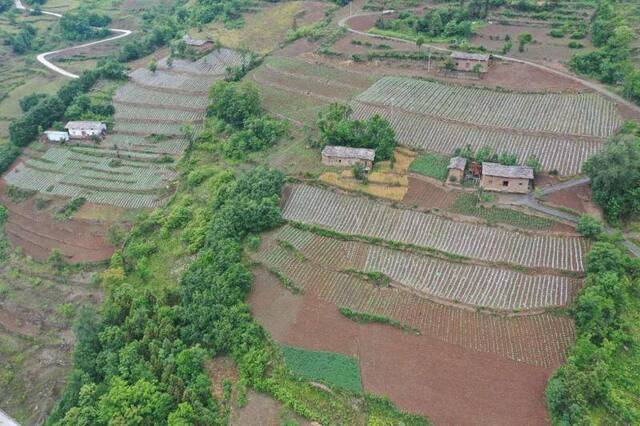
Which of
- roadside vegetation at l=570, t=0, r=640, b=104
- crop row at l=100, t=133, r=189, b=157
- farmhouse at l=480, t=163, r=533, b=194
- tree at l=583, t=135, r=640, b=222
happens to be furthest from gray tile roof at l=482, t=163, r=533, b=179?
crop row at l=100, t=133, r=189, b=157

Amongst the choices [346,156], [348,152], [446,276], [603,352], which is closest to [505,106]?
[348,152]

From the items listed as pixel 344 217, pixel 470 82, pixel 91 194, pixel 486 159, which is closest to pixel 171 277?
pixel 344 217

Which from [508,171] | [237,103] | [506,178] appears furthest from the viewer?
[237,103]

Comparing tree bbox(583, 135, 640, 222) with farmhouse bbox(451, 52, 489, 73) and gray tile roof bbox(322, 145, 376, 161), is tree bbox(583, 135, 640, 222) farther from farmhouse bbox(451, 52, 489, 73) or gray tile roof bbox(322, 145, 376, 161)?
farmhouse bbox(451, 52, 489, 73)

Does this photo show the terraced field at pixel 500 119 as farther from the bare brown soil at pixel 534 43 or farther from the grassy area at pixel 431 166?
the bare brown soil at pixel 534 43

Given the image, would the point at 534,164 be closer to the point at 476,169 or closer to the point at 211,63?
the point at 476,169

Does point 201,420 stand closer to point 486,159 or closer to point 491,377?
point 491,377
